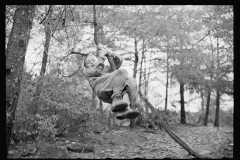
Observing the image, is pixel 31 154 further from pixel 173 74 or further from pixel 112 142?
pixel 173 74

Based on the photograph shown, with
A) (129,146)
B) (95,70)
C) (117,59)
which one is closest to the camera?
(95,70)

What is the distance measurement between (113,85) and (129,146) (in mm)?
5543

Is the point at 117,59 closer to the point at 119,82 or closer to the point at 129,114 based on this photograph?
the point at 119,82

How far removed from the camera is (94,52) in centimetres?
432

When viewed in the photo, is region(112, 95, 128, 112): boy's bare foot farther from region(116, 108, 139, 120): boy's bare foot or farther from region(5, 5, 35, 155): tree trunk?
region(5, 5, 35, 155): tree trunk

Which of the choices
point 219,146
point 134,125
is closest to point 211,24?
point 219,146

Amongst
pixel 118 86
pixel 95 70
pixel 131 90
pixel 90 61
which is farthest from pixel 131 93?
pixel 90 61

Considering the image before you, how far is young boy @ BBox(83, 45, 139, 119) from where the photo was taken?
289 cm

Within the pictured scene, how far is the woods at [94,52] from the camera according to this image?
5031mm

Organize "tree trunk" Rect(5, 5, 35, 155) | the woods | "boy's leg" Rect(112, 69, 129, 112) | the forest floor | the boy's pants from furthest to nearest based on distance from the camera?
the forest floor → the woods → "tree trunk" Rect(5, 5, 35, 155) → the boy's pants → "boy's leg" Rect(112, 69, 129, 112)

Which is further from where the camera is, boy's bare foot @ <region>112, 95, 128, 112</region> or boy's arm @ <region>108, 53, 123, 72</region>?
boy's arm @ <region>108, 53, 123, 72</region>

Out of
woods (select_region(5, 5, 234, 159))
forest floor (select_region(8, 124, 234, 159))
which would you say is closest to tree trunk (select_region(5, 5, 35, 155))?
woods (select_region(5, 5, 234, 159))

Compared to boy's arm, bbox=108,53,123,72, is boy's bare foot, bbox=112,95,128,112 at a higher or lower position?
lower

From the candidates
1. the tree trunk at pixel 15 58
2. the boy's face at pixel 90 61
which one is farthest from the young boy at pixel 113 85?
the tree trunk at pixel 15 58
